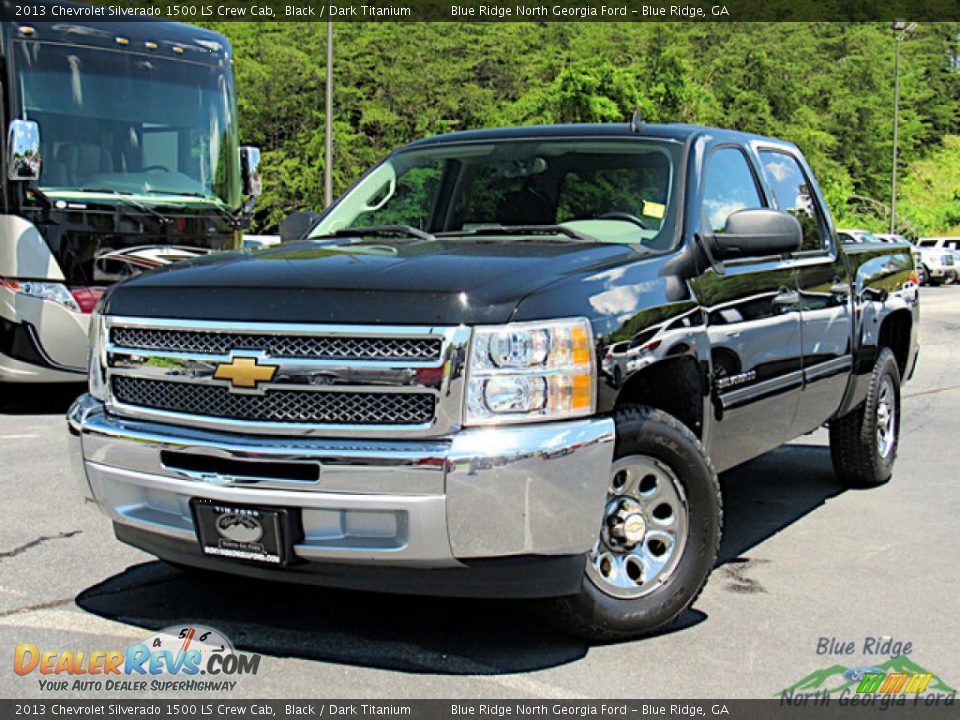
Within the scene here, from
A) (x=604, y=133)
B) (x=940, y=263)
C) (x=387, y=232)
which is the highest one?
(x=604, y=133)

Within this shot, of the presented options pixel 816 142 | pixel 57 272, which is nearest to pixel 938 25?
pixel 816 142

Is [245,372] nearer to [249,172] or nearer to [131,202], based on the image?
[131,202]

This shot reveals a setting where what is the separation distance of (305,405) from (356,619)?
1037 mm

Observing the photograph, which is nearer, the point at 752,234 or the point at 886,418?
the point at 752,234

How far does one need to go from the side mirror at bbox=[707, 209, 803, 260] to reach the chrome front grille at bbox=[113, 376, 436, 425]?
1.71 meters

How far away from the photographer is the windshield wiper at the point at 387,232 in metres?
4.99

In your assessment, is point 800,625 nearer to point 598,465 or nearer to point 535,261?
point 598,465

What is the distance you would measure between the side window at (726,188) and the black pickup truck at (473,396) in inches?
1.0

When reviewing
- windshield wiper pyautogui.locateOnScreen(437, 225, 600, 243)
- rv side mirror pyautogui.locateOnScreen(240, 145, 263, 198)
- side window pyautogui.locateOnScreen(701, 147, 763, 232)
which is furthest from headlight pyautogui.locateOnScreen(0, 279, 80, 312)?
side window pyautogui.locateOnScreen(701, 147, 763, 232)

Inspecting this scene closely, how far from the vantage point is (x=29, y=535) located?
5598 millimetres

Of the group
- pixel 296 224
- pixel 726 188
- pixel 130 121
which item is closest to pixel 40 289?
pixel 130 121

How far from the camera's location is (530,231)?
16.0 ft

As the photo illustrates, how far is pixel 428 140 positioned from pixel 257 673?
2924 mm

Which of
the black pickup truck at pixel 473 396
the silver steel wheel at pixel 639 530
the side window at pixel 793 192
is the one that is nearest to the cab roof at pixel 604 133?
the black pickup truck at pixel 473 396
